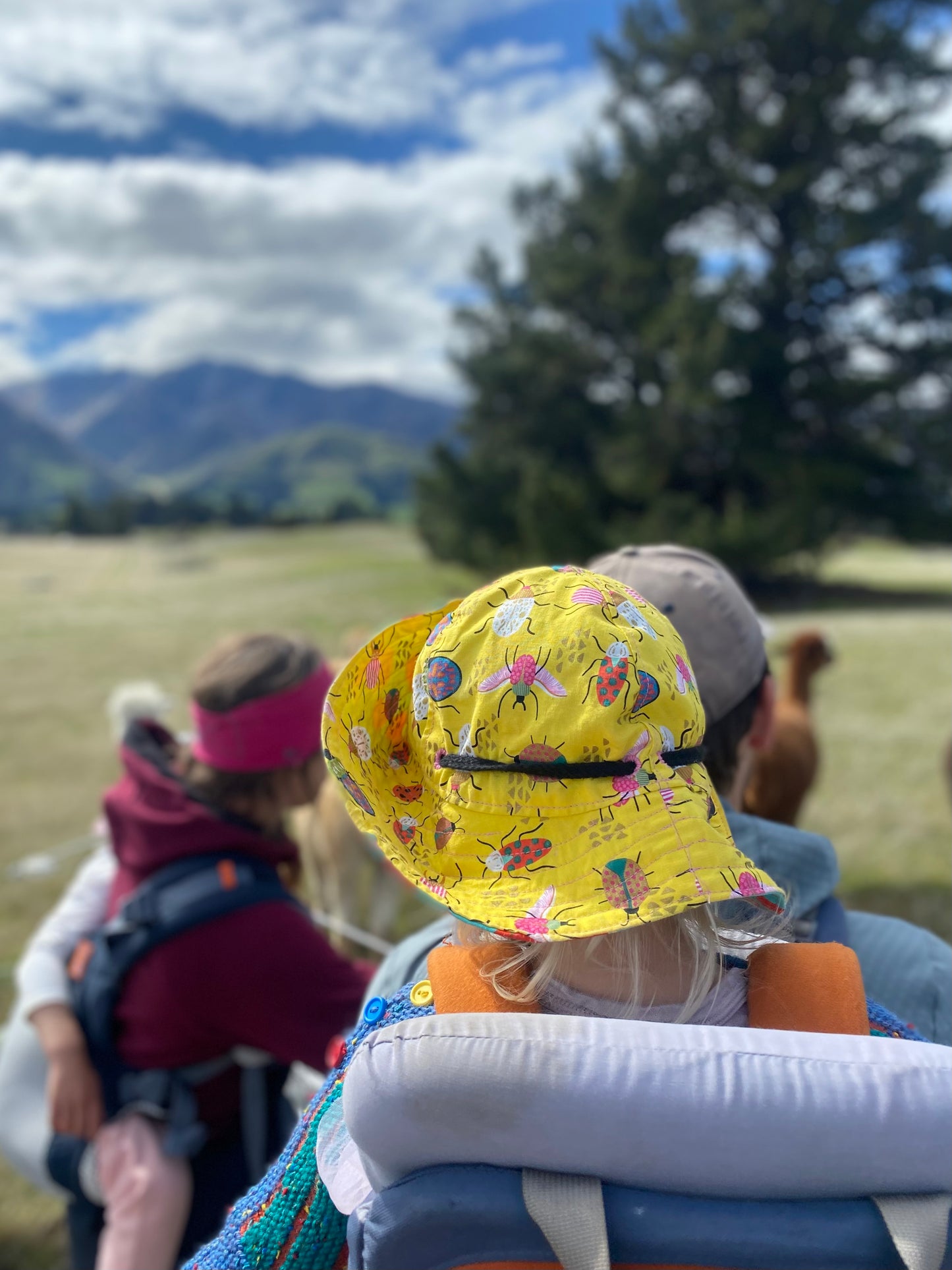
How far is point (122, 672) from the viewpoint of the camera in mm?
12344

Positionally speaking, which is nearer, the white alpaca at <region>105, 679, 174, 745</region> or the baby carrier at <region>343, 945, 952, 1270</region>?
the baby carrier at <region>343, 945, 952, 1270</region>

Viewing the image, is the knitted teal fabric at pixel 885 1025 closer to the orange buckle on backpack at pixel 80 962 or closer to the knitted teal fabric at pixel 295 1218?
the knitted teal fabric at pixel 295 1218

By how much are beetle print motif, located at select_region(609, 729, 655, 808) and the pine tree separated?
2114cm

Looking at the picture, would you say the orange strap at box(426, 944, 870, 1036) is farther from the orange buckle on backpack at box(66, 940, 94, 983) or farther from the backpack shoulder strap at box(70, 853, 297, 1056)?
the orange buckle on backpack at box(66, 940, 94, 983)

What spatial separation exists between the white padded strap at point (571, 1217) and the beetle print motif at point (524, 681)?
47 centimetres

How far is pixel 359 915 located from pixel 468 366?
2664cm

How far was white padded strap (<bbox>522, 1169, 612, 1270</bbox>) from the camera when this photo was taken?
2.58 ft

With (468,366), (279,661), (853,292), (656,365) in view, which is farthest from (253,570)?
(279,661)

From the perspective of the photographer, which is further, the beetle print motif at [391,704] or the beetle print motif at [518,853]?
the beetle print motif at [391,704]

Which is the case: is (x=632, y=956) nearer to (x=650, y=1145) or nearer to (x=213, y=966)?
(x=650, y=1145)

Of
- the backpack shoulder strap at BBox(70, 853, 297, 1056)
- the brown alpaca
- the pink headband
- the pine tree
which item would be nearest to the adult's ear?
the pink headband

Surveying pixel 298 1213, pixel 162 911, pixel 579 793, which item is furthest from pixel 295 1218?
pixel 162 911

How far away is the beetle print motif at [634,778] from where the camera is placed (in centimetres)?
101

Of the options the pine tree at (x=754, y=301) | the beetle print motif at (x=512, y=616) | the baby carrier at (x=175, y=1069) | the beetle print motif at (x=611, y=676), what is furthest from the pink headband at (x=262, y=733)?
the pine tree at (x=754, y=301)
